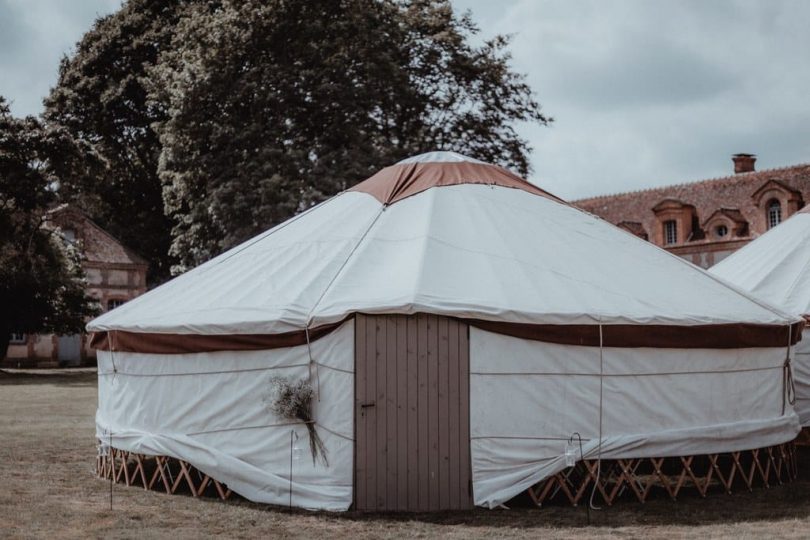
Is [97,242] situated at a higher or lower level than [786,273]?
higher

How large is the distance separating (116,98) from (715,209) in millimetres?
17957

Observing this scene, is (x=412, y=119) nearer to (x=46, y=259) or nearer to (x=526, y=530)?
(x=46, y=259)

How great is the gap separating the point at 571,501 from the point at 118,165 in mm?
23323

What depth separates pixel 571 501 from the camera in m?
7.29

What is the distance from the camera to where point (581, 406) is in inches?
289

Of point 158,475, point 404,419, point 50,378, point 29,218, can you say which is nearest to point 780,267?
point 404,419

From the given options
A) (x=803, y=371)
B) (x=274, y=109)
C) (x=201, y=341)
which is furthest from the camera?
(x=274, y=109)

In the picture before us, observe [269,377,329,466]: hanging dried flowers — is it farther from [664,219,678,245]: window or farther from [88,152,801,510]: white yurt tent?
[664,219,678,245]: window

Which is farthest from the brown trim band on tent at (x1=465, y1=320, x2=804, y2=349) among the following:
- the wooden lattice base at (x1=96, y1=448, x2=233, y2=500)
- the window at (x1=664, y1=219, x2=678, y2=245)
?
the window at (x1=664, y1=219, x2=678, y2=245)

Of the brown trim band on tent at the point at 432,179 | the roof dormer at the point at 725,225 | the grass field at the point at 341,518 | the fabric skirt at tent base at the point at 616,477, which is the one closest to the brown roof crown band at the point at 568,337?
the fabric skirt at tent base at the point at 616,477

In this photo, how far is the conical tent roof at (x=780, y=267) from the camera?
11.5 m

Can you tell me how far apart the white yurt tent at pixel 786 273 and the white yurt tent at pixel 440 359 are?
2769 millimetres

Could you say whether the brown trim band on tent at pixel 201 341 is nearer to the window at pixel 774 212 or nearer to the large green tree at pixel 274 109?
the large green tree at pixel 274 109

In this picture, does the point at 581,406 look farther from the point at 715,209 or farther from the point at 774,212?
the point at 715,209
